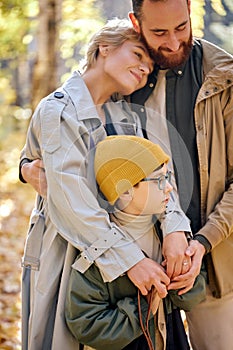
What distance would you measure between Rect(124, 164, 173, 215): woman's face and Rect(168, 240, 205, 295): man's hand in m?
0.21

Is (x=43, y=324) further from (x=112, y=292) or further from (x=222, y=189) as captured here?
(x=222, y=189)

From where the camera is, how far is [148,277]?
2447mm

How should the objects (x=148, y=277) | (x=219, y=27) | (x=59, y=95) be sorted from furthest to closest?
1. (x=219, y=27)
2. (x=59, y=95)
3. (x=148, y=277)

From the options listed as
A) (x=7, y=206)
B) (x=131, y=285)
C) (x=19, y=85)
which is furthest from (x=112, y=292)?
(x=19, y=85)

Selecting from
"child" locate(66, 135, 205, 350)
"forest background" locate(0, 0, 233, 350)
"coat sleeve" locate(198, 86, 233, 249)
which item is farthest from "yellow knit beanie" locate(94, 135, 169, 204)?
"forest background" locate(0, 0, 233, 350)

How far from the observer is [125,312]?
8.08 ft

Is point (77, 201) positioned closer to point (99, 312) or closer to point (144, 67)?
point (99, 312)

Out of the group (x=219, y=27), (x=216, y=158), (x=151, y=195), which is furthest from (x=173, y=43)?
(x=219, y=27)

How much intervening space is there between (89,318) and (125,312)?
135 millimetres

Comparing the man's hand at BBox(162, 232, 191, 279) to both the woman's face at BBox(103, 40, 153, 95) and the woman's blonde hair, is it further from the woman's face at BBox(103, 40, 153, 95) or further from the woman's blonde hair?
the woman's blonde hair

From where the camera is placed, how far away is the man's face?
8.80ft

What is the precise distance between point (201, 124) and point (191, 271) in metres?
0.61

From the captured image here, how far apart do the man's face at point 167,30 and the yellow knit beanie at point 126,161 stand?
0.42 m

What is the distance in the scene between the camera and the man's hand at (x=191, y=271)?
250 centimetres
